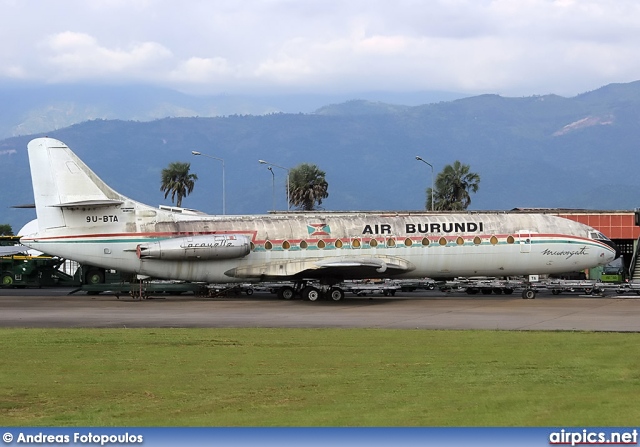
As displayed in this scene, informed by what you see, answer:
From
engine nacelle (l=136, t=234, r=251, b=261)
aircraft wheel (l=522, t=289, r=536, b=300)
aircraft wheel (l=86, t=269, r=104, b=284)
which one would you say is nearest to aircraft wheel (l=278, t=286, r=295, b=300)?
engine nacelle (l=136, t=234, r=251, b=261)

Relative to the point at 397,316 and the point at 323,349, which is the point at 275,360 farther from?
the point at 397,316

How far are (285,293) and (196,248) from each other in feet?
20.0

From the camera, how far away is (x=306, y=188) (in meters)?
97.4

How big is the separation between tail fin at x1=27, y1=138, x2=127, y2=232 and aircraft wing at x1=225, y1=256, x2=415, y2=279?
23.1ft

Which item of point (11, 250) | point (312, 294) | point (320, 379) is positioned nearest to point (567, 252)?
point (312, 294)

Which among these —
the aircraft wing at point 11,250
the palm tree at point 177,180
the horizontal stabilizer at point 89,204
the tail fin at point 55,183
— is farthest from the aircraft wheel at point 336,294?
the palm tree at point 177,180

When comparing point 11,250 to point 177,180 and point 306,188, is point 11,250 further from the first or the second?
point 177,180

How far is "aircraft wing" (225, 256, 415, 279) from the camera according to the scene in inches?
1654

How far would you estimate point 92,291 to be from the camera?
47.6 meters

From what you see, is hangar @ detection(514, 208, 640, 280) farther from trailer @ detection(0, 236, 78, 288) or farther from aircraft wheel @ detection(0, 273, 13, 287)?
aircraft wheel @ detection(0, 273, 13, 287)

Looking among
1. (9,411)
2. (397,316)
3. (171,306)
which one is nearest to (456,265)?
(397,316)

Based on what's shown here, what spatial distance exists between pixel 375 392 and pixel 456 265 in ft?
91.8

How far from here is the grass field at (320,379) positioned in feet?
47.7

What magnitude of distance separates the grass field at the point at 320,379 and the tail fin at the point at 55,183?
16.1 metres
